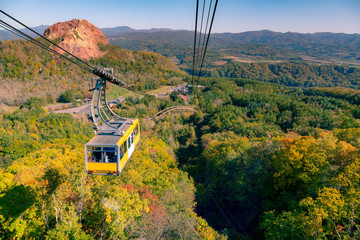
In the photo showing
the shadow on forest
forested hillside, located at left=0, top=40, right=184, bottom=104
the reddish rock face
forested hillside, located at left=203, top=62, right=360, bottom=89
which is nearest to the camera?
the shadow on forest

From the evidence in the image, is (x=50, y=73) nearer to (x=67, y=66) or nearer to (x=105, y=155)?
(x=67, y=66)

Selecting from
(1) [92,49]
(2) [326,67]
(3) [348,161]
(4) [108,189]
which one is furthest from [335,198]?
(2) [326,67]

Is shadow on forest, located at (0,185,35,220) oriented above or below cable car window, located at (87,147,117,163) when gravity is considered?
below

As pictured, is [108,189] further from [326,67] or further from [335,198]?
[326,67]

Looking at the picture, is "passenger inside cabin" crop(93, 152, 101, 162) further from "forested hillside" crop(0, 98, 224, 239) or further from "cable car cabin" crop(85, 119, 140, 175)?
"forested hillside" crop(0, 98, 224, 239)

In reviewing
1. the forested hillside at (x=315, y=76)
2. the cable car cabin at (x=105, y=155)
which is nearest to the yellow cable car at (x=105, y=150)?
the cable car cabin at (x=105, y=155)

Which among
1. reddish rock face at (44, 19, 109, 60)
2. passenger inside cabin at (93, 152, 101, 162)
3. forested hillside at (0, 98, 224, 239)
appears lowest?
forested hillside at (0, 98, 224, 239)

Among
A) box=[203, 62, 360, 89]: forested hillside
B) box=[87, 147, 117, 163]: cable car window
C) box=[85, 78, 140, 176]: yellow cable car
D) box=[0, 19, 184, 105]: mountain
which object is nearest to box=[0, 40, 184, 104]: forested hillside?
box=[0, 19, 184, 105]: mountain
